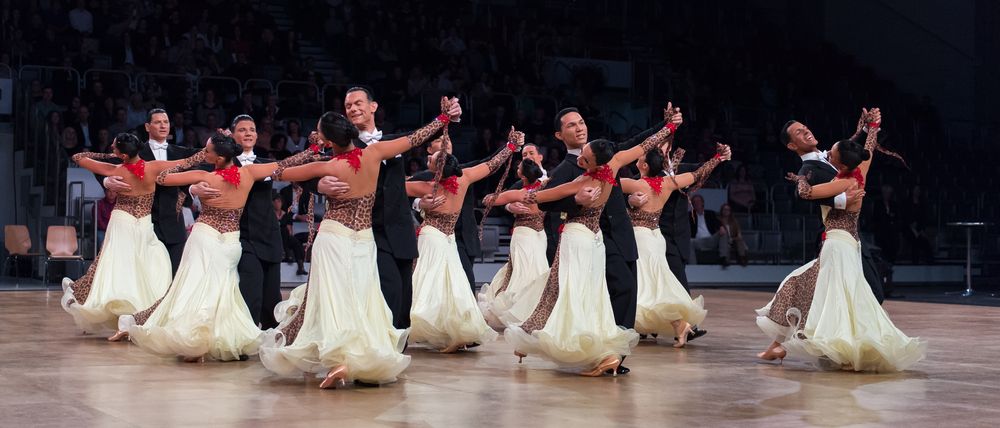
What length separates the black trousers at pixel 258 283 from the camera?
25.8 ft

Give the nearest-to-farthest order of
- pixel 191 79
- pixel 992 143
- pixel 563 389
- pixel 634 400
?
1. pixel 634 400
2. pixel 563 389
3. pixel 191 79
4. pixel 992 143

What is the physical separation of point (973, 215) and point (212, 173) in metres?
17.0

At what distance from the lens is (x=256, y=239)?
795 cm

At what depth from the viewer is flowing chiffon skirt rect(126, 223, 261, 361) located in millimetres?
7316

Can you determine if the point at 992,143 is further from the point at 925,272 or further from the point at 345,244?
the point at 345,244

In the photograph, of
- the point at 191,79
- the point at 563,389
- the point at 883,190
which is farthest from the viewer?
the point at 883,190

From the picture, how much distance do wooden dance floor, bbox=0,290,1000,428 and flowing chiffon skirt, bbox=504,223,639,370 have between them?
17cm

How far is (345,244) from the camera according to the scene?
6234mm

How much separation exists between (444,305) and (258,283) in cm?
132

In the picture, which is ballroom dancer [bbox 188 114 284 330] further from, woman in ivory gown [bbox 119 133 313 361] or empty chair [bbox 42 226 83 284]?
empty chair [bbox 42 226 83 284]

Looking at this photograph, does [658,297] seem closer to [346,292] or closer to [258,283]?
[258,283]

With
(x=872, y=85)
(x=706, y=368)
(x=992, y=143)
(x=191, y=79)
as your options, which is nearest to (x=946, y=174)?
(x=992, y=143)

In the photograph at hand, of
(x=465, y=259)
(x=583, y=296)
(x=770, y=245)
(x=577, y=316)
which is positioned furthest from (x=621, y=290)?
(x=770, y=245)

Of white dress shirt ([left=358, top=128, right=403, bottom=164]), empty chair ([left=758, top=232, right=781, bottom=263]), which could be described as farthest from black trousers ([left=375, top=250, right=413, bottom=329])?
empty chair ([left=758, top=232, right=781, bottom=263])
